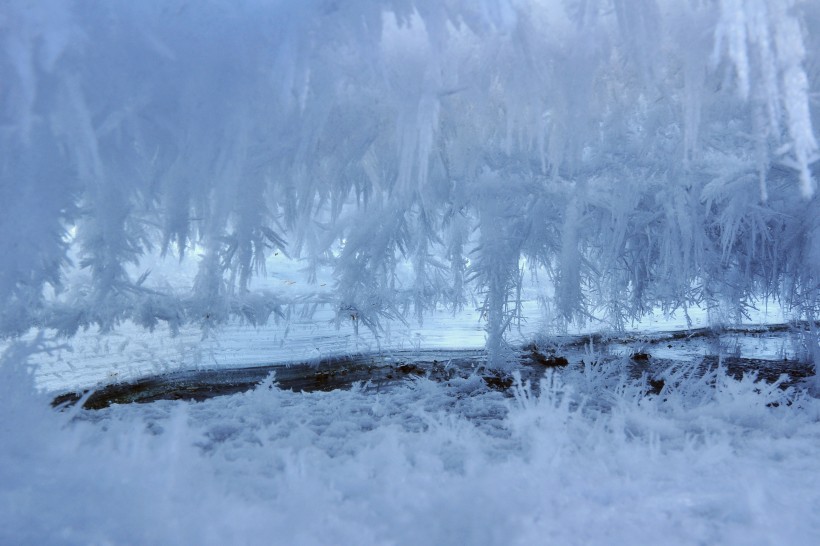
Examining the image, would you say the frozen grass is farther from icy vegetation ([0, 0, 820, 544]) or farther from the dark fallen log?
the dark fallen log

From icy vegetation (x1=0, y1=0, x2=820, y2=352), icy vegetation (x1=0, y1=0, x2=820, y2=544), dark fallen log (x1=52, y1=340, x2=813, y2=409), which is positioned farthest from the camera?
dark fallen log (x1=52, y1=340, x2=813, y2=409)

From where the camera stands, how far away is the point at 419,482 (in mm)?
1799

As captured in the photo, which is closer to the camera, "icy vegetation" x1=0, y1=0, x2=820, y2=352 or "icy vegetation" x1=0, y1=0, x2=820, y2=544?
"icy vegetation" x1=0, y1=0, x2=820, y2=544

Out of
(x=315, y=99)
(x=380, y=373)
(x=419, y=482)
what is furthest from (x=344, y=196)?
(x=419, y=482)

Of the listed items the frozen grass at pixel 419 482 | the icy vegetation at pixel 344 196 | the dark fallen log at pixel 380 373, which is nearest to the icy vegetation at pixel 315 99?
the icy vegetation at pixel 344 196

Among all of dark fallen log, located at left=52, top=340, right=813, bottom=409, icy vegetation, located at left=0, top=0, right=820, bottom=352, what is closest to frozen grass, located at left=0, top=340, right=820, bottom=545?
icy vegetation, located at left=0, top=0, right=820, bottom=352

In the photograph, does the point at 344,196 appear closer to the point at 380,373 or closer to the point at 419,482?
the point at 380,373

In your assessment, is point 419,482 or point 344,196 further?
point 344,196

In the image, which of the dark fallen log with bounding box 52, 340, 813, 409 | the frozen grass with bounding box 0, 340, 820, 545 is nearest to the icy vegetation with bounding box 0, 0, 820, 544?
the frozen grass with bounding box 0, 340, 820, 545

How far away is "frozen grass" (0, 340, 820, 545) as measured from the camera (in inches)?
58.4

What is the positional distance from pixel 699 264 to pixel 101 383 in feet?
18.6

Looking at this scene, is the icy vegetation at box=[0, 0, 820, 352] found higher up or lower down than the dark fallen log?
higher up

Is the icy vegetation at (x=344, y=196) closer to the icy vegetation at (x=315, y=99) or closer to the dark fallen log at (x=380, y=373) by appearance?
the icy vegetation at (x=315, y=99)

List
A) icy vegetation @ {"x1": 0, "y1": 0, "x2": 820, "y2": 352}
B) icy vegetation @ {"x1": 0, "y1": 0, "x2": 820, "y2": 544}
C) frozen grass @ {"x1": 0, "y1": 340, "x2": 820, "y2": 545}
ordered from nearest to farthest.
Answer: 1. frozen grass @ {"x1": 0, "y1": 340, "x2": 820, "y2": 545}
2. icy vegetation @ {"x1": 0, "y1": 0, "x2": 820, "y2": 544}
3. icy vegetation @ {"x1": 0, "y1": 0, "x2": 820, "y2": 352}
